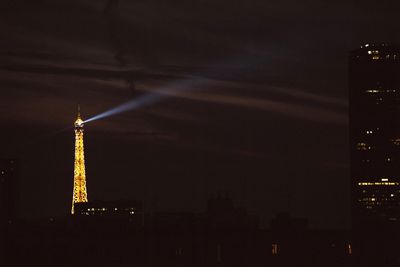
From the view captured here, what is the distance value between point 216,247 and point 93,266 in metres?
37.4

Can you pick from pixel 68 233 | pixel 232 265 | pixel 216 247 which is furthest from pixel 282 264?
pixel 68 233

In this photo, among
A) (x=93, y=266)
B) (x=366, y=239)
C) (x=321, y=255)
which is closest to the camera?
(x=93, y=266)

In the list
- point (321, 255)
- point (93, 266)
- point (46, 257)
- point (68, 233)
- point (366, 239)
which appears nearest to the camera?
point (93, 266)

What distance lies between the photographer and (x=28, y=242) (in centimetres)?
17050

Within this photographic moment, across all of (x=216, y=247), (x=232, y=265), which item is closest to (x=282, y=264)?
(x=232, y=265)

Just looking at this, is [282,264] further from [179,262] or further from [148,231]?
[148,231]

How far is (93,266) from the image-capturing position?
144 metres

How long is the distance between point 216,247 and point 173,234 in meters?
23.3

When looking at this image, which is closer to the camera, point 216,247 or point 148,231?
point 216,247

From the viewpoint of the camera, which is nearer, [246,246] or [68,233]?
[246,246]

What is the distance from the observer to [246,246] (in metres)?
178

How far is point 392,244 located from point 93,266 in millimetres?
60250

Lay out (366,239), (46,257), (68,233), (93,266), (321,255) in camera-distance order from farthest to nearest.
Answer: (68,233), (366,239), (321,255), (46,257), (93,266)

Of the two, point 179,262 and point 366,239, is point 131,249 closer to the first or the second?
point 179,262
